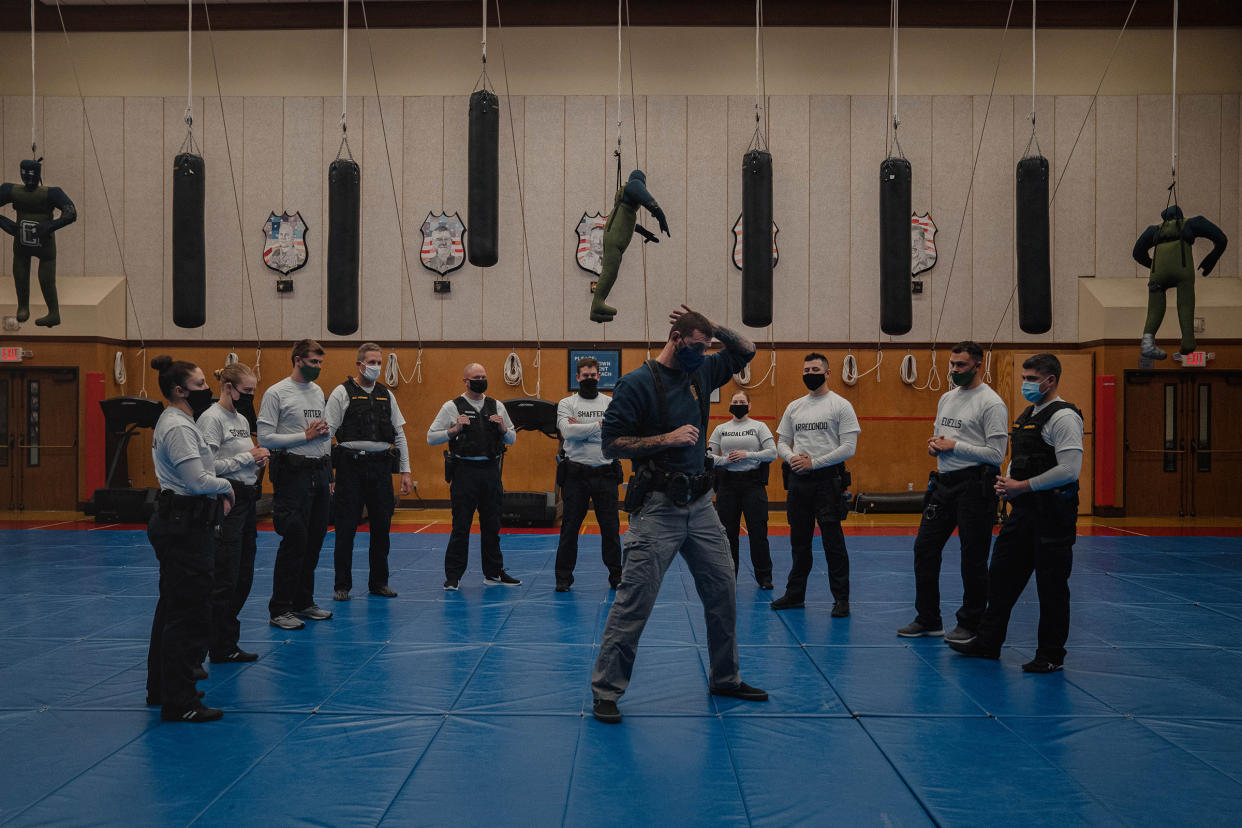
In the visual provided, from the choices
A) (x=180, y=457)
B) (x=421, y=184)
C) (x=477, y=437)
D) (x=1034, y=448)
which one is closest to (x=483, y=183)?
(x=477, y=437)

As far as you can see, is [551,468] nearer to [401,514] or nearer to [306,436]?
[401,514]

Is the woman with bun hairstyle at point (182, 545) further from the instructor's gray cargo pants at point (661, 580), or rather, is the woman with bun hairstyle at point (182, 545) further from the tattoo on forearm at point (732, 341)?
the tattoo on forearm at point (732, 341)

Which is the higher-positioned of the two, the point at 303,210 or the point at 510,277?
the point at 303,210

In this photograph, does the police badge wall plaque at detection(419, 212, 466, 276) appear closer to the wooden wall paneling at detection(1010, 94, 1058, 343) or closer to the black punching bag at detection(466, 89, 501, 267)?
the black punching bag at detection(466, 89, 501, 267)

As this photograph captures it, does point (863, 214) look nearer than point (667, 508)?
No

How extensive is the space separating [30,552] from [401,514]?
185 inches

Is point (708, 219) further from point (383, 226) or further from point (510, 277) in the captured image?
point (383, 226)

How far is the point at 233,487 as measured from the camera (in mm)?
4371

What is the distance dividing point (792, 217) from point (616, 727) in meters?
10.3

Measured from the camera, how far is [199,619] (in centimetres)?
357

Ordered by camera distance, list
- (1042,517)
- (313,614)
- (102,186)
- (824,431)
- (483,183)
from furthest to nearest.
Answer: (102,186), (824,431), (483,183), (313,614), (1042,517)

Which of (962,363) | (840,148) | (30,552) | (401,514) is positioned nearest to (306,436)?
(962,363)

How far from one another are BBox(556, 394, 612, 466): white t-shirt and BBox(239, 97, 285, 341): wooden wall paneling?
7.38 meters

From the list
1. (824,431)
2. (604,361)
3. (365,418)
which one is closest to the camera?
(824,431)
